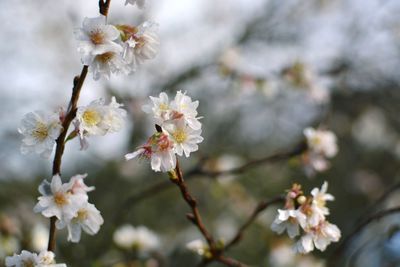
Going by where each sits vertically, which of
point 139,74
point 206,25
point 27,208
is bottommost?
point 27,208

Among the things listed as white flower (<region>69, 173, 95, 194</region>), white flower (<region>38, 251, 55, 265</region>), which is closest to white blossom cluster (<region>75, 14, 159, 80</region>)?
white flower (<region>69, 173, 95, 194</region>)

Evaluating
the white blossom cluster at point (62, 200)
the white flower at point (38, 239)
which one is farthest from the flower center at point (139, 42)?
the white flower at point (38, 239)

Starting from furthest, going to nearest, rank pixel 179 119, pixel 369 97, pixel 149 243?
pixel 369 97 < pixel 149 243 < pixel 179 119

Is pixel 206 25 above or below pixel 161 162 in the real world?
above

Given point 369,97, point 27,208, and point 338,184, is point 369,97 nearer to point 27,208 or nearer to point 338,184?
point 338,184

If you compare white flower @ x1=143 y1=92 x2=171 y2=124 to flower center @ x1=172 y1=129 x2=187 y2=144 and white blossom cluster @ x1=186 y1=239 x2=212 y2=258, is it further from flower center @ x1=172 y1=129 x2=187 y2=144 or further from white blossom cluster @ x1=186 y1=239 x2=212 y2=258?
white blossom cluster @ x1=186 y1=239 x2=212 y2=258

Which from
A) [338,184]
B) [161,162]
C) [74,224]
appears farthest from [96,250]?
[338,184]
